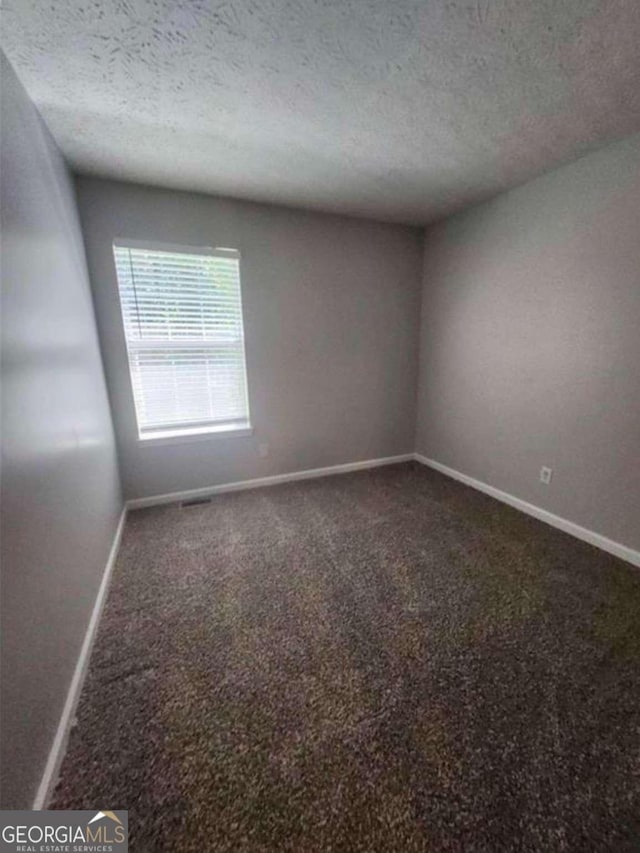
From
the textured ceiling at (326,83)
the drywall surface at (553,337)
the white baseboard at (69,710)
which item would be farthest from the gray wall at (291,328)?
the white baseboard at (69,710)

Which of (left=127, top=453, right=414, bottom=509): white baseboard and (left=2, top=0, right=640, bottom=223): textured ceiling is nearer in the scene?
(left=2, top=0, right=640, bottom=223): textured ceiling

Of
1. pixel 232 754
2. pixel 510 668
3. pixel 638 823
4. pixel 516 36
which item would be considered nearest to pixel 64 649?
pixel 232 754

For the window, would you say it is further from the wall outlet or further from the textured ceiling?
the wall outlet

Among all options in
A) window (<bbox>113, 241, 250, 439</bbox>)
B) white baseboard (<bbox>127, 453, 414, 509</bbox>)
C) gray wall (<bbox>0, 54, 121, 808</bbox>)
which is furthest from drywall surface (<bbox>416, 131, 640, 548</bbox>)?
gray wall (<bbox>0, 54, 121, 808</bbox>)

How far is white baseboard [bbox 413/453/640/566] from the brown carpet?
10 cm

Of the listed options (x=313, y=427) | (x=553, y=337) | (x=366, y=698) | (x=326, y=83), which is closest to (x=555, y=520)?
(x=553, y=337)

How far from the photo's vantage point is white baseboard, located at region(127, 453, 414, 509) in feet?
9.00

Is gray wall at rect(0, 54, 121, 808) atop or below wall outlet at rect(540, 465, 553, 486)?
atop

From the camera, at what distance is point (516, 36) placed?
1.18 m

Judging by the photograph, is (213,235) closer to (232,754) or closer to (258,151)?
(258,151)

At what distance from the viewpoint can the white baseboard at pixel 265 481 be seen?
2.74 metres

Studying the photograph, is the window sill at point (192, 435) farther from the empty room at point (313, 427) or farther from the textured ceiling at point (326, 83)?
→ the textured ceiling at point (326, 83)

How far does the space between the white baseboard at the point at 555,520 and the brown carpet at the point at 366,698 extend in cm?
10

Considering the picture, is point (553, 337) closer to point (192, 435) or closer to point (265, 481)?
point (265, 481)
